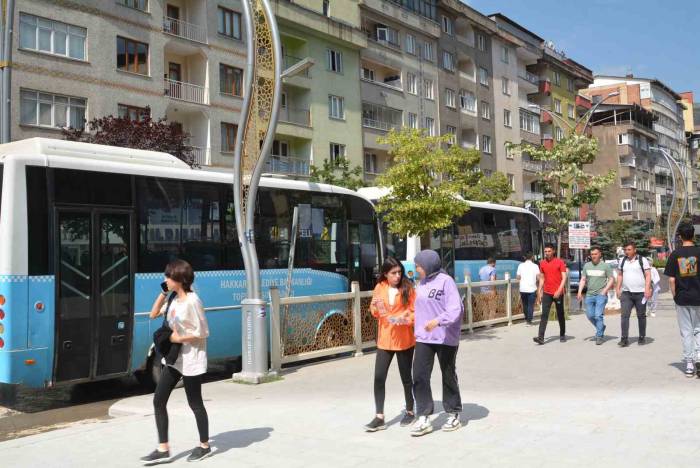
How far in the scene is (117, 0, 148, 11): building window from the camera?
1143 inches

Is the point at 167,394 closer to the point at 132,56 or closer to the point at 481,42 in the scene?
the point at 132,56

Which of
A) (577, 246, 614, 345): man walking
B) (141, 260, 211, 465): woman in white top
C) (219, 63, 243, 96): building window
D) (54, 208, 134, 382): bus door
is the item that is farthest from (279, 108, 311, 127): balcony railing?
(141, 260, 211, 465): woman in white top

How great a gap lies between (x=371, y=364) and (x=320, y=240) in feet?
8.52

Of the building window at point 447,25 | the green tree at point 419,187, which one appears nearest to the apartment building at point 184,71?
the green tree at point 419,187

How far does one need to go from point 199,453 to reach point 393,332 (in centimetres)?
215

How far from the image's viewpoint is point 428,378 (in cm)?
708

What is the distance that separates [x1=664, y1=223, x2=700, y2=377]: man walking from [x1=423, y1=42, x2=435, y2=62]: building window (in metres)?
40.4

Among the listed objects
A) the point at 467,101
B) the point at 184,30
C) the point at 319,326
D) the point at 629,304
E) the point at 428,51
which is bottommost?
the point at 319,326

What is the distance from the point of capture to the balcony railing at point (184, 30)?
1222 inches

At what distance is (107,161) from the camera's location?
1030 cm

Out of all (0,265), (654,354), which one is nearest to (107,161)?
(0,265)

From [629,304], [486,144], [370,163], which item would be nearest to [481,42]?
[486,144]

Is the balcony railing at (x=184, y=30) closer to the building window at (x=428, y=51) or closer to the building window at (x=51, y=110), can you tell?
the building window at (x=51, y=110)

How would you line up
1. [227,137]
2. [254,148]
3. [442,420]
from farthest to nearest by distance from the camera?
[227,137]
[254,148]
[442,420]
